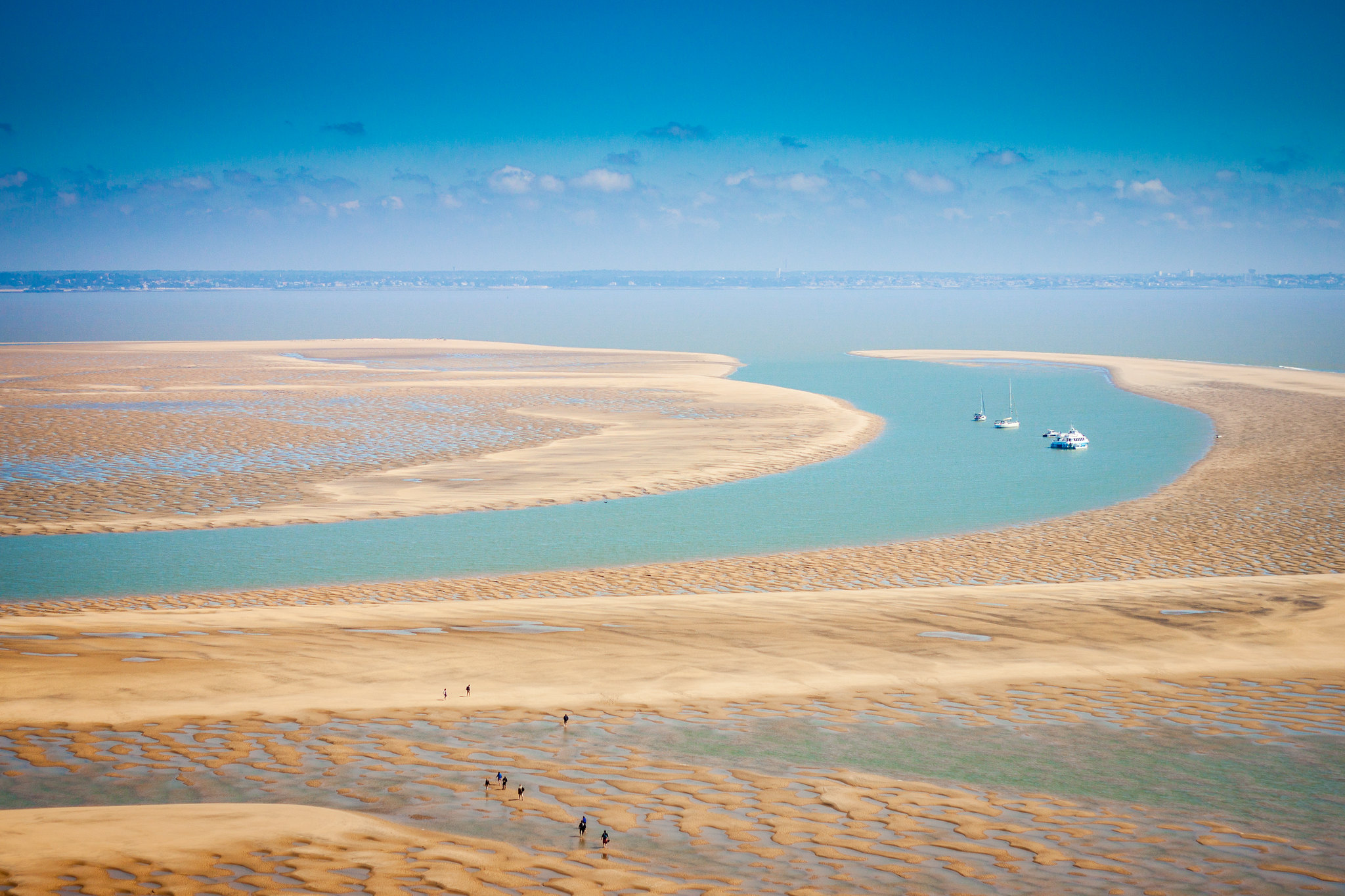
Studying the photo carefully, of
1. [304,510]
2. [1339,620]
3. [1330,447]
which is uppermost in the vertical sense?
[1330,447]

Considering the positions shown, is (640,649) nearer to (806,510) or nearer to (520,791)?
(520,791)

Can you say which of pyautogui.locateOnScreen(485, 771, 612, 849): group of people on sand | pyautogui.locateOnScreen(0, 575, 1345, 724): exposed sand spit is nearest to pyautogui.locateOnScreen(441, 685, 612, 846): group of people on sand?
pyautogui.locateOnScreen(485, 771, 612, 849): group of people on sand

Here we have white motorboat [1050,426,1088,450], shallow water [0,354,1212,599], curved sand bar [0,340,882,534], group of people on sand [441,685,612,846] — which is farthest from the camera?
white motorboat [1050,426,1088,450]

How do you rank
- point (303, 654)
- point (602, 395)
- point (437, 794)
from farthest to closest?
point (602, 395) → point (303, 654) → point (437, 794)

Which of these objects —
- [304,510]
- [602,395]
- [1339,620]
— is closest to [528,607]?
[304,510]

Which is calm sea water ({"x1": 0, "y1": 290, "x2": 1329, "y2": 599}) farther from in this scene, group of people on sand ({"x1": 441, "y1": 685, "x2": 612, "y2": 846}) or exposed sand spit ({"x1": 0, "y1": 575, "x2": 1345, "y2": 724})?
group of people on sand ({"x1": 441, "y1": 685, "x2": 612, "y2": 846})

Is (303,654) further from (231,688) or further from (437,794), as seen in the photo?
(437,794)
